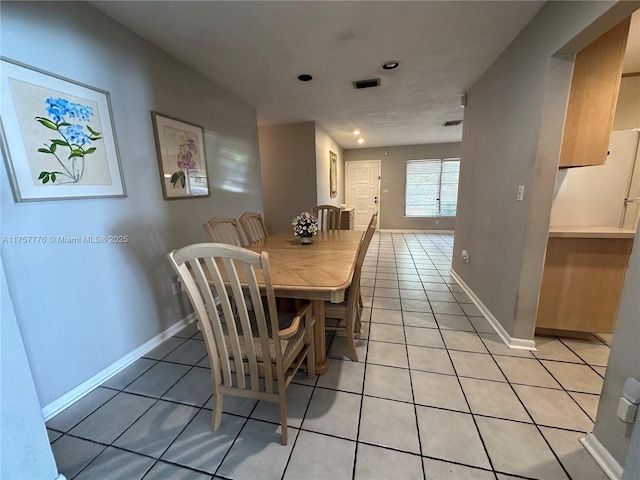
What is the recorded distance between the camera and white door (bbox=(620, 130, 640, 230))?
1921mm

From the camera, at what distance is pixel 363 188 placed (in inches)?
285

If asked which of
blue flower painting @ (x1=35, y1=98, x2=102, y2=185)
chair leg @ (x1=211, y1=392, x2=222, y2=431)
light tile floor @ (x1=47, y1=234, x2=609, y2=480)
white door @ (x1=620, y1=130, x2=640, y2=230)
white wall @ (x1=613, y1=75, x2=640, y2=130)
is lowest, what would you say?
light tile floor @ (x1=47, y1=234, x2=609, y2=480)

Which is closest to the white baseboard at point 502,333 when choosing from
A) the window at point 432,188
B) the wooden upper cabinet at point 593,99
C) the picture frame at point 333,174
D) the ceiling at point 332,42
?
the wooden upper cabinet at point 593,99

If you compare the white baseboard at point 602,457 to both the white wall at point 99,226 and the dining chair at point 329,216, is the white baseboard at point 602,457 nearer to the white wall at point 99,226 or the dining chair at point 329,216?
the dining chair at point 329,216

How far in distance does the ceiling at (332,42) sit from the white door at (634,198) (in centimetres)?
132

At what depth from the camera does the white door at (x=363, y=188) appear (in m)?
7.08

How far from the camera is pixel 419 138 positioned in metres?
5.85

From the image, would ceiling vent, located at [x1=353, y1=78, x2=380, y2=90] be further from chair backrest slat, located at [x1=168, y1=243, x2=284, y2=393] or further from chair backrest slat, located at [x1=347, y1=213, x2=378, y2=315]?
chair backrest slat, located at [x1=168, y1=243, x2=284, y2=393]

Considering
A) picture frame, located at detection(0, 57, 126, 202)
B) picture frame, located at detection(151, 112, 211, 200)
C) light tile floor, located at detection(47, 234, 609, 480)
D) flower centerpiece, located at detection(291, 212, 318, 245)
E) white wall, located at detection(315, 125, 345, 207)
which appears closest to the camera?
light tile floor, located at detection(47, 234, 609, 480)

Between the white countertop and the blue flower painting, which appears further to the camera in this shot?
the white countertop

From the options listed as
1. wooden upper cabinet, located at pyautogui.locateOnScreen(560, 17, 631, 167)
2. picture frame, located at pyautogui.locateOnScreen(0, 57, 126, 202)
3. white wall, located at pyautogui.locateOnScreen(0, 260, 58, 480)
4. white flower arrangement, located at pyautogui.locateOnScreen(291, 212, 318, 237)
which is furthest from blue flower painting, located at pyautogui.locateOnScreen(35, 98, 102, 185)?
wooden upper cabinet, located at pyautogui.locateOnScreen(560, 17, 631, 167)

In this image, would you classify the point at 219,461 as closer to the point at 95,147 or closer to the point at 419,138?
the point at 95,147

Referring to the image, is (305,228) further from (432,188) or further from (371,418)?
(432,188)

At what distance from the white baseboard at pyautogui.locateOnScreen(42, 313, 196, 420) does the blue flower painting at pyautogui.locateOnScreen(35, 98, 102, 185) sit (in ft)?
4.00
